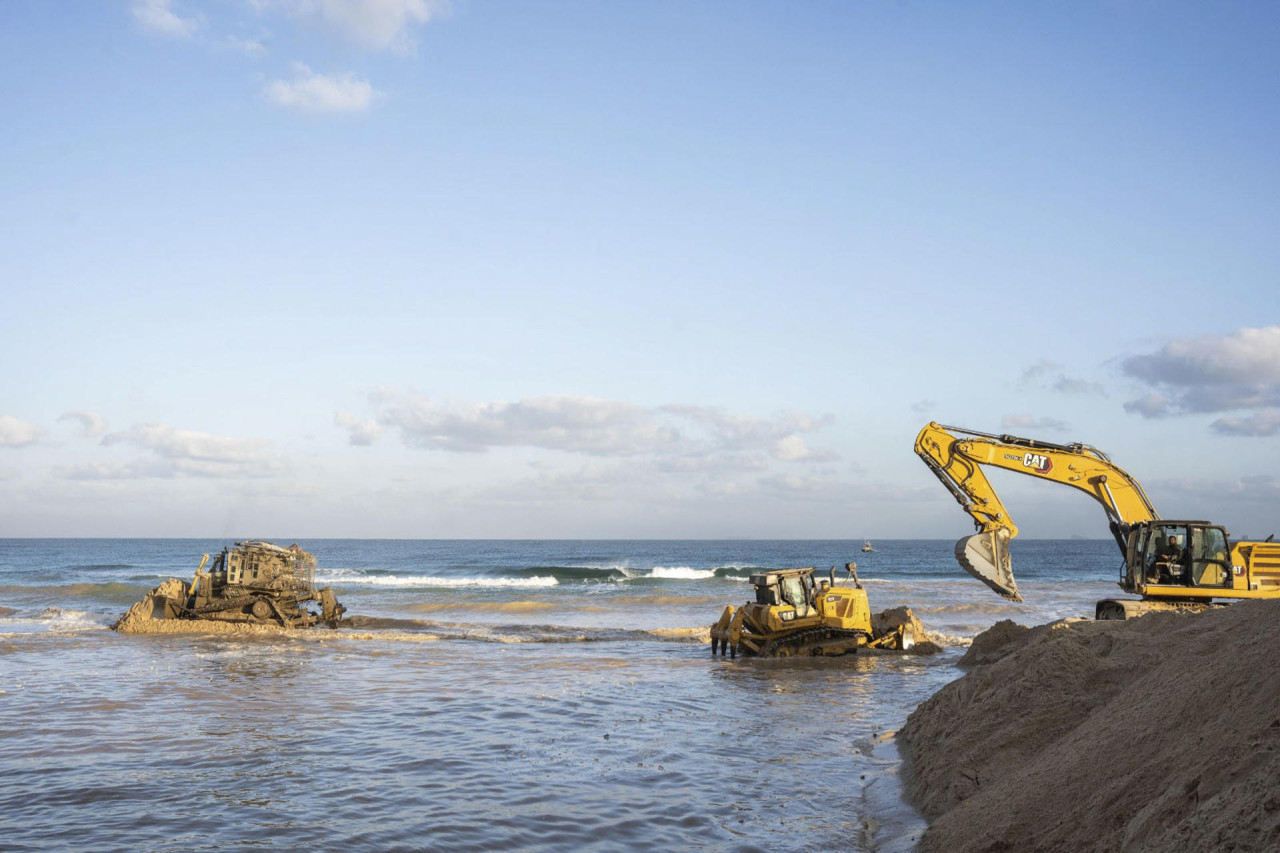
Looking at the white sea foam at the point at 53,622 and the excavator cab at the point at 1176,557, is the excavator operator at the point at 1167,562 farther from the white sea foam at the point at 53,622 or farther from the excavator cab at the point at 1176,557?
the white sea foam at the point at 53,622

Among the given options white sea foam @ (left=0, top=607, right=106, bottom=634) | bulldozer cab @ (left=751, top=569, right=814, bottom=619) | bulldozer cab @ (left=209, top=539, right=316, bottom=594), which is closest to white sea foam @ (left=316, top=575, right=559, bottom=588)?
white sea foam @ (left=0, top=607, right=106, bottom=634)

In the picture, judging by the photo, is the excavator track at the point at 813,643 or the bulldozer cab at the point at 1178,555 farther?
the excavator track at the point at 813,643

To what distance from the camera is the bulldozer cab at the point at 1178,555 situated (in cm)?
1752

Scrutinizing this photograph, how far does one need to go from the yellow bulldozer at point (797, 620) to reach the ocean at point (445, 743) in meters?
0.81

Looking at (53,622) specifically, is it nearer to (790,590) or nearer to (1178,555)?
(790,590)

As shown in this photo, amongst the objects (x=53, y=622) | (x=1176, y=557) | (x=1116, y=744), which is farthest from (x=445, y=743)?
(x=53, y=622)

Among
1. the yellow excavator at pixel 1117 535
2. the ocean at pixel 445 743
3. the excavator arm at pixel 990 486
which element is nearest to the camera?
the ocean at pixel 445 743

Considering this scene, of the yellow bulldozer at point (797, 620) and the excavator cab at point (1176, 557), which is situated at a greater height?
the excavator cab at point (1176, 557)

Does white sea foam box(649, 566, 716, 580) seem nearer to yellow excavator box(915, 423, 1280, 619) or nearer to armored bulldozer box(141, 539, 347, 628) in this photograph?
armored bulldozer box(141, 539, 347, 628)

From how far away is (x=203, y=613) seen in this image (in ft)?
89.9

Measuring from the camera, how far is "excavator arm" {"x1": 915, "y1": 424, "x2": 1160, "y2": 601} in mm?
20078

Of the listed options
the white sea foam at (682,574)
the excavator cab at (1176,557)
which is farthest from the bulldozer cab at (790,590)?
the white sea foam at (682,574)

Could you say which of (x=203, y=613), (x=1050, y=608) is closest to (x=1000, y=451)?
(x=1050, y=608)

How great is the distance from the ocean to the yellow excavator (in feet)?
11.0
